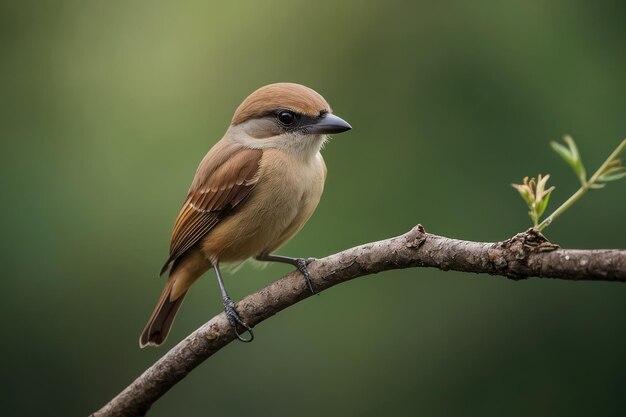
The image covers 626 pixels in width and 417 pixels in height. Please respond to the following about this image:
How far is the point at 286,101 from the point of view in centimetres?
432

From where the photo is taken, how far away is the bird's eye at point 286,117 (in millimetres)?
4375

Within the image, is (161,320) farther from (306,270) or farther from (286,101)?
(306,270)

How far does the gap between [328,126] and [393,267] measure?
1537mm

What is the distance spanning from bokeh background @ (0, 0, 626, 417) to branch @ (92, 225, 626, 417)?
86.6 inches

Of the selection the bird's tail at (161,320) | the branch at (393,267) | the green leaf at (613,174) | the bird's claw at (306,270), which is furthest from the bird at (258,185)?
the green leaf at (613,174)

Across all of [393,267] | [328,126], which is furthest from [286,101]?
[393,267]

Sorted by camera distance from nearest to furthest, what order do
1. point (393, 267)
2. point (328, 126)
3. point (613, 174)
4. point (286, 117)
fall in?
1. point (613, 174)
2. point (393, 267)
3. point (328, 126)
4. point (286, 117)

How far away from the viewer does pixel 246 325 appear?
358 cm

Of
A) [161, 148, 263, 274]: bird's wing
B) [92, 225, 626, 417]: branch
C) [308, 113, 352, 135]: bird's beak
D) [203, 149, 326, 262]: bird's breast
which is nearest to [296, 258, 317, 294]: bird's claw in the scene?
[92, 225, 626, 417]: branch

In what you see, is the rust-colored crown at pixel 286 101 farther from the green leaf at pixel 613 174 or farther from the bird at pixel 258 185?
the green leaf at pixel 613 174

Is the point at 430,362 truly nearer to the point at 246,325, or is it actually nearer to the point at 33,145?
the point at 246,325

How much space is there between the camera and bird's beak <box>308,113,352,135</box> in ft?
13.8

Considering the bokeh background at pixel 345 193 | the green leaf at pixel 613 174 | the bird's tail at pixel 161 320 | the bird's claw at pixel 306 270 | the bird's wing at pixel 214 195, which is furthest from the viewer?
the bokeh background at pixel 345 193

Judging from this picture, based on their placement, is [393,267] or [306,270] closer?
[393,267]
